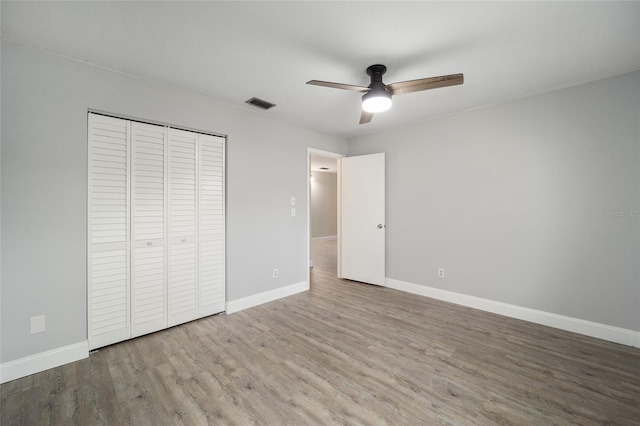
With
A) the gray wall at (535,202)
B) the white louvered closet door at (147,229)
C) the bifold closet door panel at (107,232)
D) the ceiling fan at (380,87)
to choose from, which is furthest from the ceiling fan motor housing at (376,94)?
the bifold closet door panel at (107,232)

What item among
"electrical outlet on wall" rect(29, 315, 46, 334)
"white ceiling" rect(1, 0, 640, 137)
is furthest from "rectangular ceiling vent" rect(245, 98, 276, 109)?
"electrical outlet on wall" rect(29, 315, 46, 334)

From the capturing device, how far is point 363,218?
172 inches

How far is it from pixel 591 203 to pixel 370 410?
115 inches

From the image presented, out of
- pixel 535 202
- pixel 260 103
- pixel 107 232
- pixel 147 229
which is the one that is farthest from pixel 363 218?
pixel 107 232

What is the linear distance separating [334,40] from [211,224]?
7.54ft

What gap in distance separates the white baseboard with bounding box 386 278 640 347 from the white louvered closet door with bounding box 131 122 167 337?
3.32 m

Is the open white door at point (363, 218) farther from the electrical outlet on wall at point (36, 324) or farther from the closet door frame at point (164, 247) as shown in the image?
the electrical outlet on wall at point (36, 324)

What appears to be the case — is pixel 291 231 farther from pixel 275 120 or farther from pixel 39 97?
pixel 39 97

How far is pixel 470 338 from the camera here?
255 cm

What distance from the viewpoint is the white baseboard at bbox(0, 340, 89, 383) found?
1.90m

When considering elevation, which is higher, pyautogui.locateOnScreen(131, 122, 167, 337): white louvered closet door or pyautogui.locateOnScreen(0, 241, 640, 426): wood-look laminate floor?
pyautogui.locateOnScreen(131, 122, 167, 337): white louvered closet door

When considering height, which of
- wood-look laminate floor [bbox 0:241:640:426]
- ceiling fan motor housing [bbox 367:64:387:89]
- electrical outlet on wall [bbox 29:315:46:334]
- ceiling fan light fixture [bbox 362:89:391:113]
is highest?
ceiling fan motor housing [bbox 367:64:387:89]

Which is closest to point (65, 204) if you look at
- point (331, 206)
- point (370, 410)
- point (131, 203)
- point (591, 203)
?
point (131, 203)

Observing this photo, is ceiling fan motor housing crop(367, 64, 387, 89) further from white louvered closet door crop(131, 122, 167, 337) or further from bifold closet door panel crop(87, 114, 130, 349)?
bifold closet door panel crop(87, 114, 130, 349)
